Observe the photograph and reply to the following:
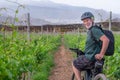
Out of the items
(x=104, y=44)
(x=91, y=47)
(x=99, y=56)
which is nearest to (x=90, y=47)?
(x=91, y=47)

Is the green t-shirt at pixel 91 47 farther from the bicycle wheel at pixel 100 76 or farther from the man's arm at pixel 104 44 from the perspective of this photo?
the bicycle wheel at pixel 100 76

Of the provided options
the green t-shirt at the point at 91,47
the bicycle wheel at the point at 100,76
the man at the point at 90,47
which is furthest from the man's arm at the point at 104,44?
the bicycle wheel at the point at 100,76

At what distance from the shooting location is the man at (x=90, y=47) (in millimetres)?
6594

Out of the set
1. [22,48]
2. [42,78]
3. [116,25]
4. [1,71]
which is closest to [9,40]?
[22,48]

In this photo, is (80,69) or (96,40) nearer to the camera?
(96,40)

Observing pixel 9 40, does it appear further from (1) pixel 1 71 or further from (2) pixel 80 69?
(1) pixel 1 71

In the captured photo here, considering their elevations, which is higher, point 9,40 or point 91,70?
point 9,40

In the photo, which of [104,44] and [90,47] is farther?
[90,47]

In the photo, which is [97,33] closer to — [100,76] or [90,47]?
[90,47]

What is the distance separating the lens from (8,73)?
5.15 meters

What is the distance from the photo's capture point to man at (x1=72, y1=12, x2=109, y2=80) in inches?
260

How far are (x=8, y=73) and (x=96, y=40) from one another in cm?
211

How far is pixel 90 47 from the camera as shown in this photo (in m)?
6.90

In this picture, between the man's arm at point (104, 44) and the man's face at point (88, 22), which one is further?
the man's face at point (88, 22)
